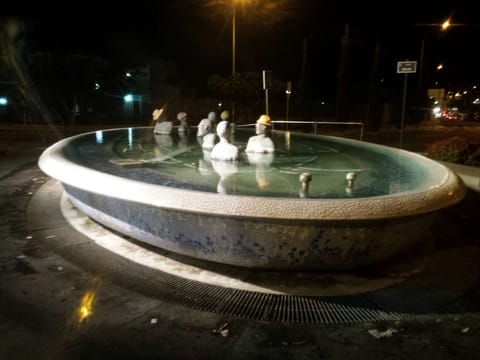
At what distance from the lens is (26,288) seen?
11.9ft

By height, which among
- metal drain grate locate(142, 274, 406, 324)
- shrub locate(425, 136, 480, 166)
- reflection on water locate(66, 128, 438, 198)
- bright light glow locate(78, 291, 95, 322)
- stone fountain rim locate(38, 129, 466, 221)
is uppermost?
stone fountain rim locate(38, 129, 466, 221)

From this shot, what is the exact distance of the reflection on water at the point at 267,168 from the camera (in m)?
4.59

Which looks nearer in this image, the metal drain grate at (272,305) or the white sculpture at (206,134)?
the metal drain grate at (272,305)

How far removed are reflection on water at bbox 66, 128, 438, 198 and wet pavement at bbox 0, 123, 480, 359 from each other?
1.00m

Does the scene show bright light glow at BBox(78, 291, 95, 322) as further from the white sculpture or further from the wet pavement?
the white sculpture

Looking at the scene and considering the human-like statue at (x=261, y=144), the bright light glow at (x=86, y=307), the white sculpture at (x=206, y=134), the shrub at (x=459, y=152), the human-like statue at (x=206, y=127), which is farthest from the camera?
the shrub at (x=459, y=152)

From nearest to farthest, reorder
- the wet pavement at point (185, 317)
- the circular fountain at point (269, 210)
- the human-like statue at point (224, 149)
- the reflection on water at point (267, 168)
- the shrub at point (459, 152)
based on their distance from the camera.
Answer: the wet pavement at point (185, 317) < the circular fountain at point (269, 210) < the reflection on water at point (267, 168) < the human-like statue at point (224, 149) < the shrub at point (459, 152)

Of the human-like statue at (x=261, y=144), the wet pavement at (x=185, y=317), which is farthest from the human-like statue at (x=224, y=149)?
the wet pavement at (x=185, y=317)

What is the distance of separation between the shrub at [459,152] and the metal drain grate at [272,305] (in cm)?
884

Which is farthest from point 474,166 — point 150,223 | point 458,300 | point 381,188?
point 150,223

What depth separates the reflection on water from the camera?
15.0 feet

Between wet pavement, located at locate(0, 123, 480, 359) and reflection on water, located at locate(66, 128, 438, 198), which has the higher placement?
reflection on water, located at locate(66, 128, 438, 198)

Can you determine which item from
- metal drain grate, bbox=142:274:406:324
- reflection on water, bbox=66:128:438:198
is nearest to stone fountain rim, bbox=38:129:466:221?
reflection on water, bbox=66:128:438:198

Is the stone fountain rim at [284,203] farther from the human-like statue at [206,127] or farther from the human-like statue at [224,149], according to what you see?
the human-like statue at [206,127]
